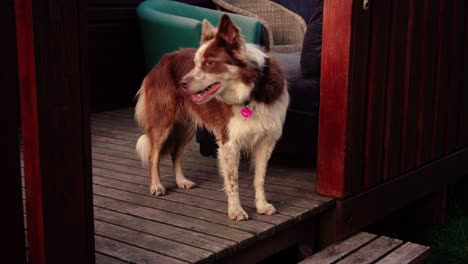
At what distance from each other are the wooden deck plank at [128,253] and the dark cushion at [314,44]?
171 centimetres

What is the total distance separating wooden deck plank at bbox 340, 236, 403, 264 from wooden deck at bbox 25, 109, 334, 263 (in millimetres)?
298

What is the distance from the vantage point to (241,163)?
169 inches

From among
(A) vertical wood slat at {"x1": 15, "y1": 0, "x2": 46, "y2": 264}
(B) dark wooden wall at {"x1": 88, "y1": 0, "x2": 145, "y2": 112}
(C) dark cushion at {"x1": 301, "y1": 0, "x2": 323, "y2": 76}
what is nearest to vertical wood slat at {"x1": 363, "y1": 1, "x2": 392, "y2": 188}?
(C) dark cushion at {"x1": 301, "y1": 0, "x2": 323, "y2": 76}

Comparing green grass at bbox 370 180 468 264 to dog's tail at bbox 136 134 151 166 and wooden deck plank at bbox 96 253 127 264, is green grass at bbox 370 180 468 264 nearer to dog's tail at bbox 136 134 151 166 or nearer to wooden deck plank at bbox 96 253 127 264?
dog's tail at bbox 136 134 151 166

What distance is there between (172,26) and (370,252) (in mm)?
2963

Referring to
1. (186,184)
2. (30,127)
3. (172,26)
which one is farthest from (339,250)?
(172,26)

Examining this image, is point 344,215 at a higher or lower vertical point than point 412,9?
lower

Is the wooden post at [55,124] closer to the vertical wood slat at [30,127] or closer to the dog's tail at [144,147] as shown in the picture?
the vertical wood slat at [30,127]

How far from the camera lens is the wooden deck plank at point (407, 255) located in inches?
127

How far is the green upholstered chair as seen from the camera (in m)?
5.38

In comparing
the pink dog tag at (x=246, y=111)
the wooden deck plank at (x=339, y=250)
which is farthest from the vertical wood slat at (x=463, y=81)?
the pink dog tag at (x=246, y=111)

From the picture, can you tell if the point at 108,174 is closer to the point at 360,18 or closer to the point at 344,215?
the point at 344,215

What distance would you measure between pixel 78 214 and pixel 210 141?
2314 millimetres

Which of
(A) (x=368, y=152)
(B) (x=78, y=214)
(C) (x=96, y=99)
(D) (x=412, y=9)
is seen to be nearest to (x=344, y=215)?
(A) (x=368, y=152)
